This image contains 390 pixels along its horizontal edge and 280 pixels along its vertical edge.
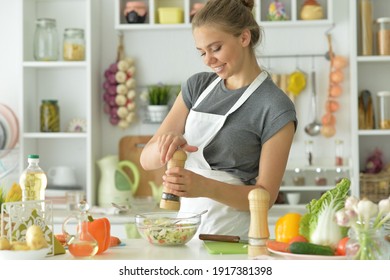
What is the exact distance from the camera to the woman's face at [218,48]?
7.38 feet

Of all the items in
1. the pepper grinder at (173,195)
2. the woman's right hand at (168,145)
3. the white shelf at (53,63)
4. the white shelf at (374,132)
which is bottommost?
the pepper grinder at (173,195)

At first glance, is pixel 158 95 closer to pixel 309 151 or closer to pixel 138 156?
pixel 138 156

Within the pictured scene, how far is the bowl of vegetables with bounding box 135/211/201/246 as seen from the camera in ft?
6.56

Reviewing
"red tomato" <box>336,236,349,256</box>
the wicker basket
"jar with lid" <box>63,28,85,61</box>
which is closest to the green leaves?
"jar with lid" <box>63,28,85,61</box>

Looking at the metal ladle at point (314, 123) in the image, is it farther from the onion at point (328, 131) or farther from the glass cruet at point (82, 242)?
the glass cruet at point (82, 242)

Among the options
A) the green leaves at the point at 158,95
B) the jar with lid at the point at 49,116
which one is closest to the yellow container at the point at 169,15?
the green leaves at the point at 158,95

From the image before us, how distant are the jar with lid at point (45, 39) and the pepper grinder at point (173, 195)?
7.68 ft

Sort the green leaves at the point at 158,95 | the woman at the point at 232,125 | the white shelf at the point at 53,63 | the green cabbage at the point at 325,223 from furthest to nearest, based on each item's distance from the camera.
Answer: the green leaves at the point at 158,95
the white shelf at the point at 53,63
the woman at the point at 232,125
the green cabbage at the point at 325,223

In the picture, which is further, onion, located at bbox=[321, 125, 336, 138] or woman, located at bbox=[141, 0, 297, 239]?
onion, located at bbox=[321, 125, 336, 138]

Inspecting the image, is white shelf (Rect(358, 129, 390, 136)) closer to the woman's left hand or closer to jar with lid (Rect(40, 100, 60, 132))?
jar with lid (Rect(40, 100, 60, 132))

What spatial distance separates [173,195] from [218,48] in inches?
20.1

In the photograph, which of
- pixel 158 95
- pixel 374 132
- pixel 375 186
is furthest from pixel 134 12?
pixel 375 186

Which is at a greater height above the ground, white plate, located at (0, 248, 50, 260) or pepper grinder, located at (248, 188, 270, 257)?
pepper grinder, located at (248, 188, 270, 257)

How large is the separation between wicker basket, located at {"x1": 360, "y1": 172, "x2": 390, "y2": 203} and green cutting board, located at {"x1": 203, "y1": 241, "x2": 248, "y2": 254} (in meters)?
2.16
